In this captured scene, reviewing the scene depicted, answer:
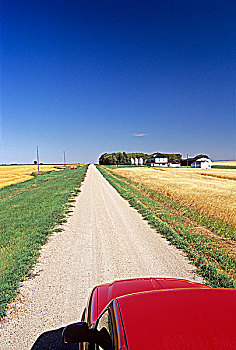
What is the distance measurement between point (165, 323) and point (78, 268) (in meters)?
4.25

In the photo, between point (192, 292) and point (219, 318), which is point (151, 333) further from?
point (192, 292)

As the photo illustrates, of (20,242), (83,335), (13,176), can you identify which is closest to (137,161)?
(13,176)

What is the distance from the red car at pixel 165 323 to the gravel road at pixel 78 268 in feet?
5.26

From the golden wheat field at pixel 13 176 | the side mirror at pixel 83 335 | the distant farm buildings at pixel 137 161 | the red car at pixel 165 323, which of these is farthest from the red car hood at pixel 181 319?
the distant farm buildings at pixel 137 161

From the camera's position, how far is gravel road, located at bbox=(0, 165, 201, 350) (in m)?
3.76

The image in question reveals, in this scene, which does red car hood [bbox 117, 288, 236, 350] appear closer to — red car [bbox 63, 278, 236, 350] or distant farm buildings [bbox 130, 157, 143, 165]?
red car [bbox 63, 278, 236, 350]

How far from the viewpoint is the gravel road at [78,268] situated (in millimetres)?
3760

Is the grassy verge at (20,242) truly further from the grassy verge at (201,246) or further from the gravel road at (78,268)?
the grassy verge at (201,246)

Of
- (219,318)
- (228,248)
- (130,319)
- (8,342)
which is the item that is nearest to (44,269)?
(8,342)

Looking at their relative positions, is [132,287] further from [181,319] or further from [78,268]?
[78,268]

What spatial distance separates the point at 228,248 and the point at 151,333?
6.34 metres

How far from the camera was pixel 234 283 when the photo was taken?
4840 mm

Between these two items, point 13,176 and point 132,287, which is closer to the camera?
point 132,287

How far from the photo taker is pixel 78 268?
5.77 meters
